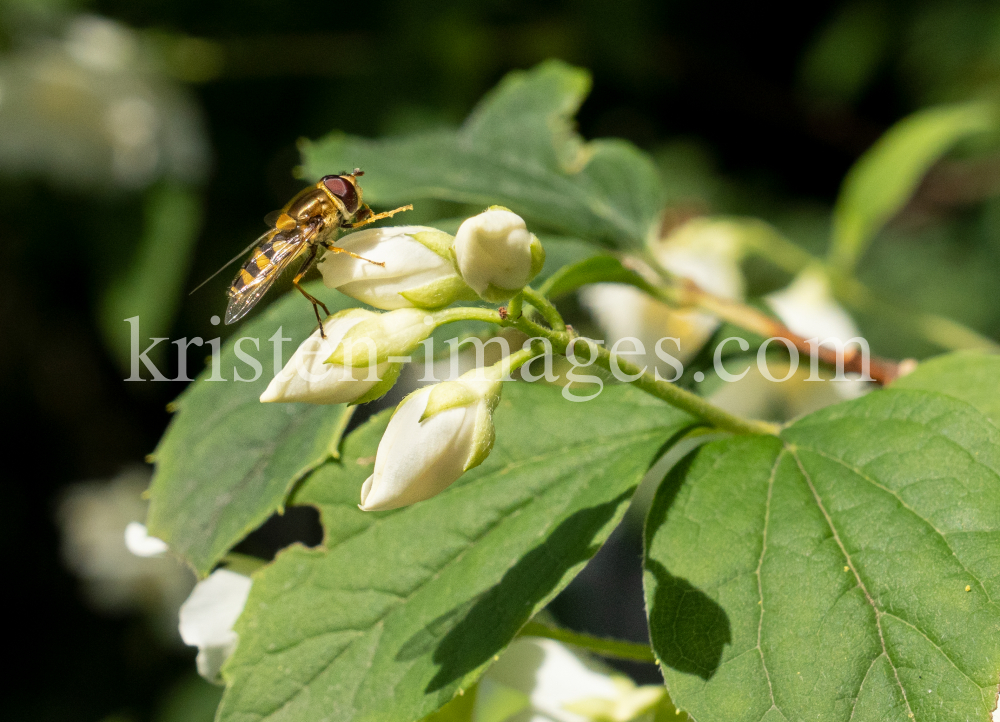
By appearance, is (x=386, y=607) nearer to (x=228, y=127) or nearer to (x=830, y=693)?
(x=830, y=693)

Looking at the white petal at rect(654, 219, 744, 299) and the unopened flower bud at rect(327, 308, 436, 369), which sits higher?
the white petal at rect(654, 219, 744, 299)

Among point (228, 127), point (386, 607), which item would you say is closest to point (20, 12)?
point (228, 127)

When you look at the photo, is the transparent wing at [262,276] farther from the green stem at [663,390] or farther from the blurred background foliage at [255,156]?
the blurred background foliage at [255,156]

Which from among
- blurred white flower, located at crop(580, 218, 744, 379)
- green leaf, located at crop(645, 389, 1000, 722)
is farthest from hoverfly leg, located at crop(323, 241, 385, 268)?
blurred white flower, located at crop(580, 218, 744, 379)

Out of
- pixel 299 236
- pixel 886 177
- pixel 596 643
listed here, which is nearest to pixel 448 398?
pixel 299 236

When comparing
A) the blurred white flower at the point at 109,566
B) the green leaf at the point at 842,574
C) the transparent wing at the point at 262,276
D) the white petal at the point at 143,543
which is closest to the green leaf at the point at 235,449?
the white petal at the point at 143,543

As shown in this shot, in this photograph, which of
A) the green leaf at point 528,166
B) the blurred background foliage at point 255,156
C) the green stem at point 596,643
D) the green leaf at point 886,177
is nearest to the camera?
the green stem at point 596,643

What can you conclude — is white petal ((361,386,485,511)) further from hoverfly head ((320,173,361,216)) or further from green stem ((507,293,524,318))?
hoverfly head ((320,173,361,216))
